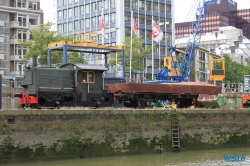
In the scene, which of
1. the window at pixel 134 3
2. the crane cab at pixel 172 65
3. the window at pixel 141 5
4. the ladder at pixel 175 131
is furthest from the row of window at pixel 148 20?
the ladder at pixel 175 131

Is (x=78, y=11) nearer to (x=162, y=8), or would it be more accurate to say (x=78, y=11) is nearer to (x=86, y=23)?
(x=86, y=23)

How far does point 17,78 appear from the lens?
86.1 meters

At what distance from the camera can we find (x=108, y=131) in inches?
1171

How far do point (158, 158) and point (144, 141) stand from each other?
180cm

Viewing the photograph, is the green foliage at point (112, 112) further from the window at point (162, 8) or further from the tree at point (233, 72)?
the window at point (162, 8)

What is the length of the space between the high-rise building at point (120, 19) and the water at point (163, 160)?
77679 mm

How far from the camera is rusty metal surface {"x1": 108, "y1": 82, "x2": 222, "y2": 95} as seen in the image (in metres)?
39.7

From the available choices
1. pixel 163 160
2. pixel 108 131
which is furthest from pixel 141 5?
pixel 163 160

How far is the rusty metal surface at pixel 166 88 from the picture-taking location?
39656 millimetres

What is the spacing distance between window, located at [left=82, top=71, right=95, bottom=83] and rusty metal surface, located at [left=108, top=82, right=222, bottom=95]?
2.14m

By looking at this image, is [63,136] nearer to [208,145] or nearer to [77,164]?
[77,164]

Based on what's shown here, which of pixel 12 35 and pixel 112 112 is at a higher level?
pixel 12 35

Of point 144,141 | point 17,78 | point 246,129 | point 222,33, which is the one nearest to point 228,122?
point 246,129

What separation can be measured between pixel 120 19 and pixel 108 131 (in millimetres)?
83761
